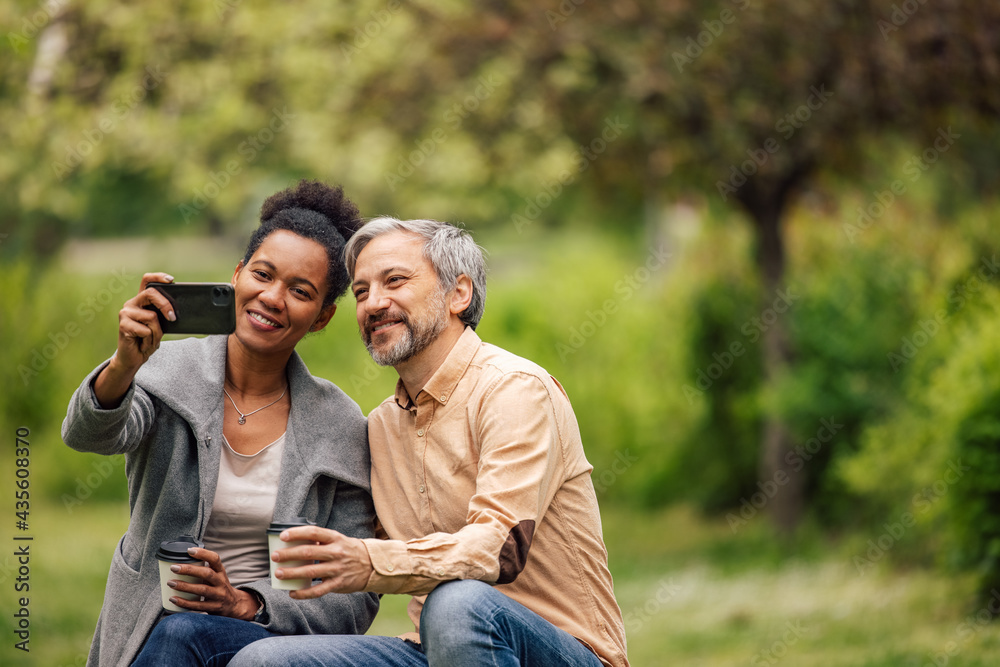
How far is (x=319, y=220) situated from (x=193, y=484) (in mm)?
741

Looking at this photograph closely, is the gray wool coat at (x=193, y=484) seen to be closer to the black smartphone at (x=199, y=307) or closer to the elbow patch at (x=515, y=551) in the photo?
the black smartphone at (x=199, y=307)

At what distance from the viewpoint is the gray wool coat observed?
2566 mm

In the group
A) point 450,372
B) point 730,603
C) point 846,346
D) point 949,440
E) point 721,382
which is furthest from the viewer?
point 721,382

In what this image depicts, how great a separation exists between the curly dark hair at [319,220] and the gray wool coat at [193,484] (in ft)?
1.05

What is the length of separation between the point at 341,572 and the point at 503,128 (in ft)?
20.4

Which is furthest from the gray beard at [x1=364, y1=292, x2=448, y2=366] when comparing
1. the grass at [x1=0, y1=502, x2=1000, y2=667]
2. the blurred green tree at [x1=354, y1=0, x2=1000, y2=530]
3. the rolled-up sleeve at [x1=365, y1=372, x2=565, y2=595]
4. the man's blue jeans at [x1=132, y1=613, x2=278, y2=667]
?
the blurred green tree at [x1=354, y1=0, x2=1000, y2=530]

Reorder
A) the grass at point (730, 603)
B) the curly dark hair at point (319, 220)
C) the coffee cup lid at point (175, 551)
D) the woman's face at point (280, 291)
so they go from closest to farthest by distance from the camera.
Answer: the coffee cup lid at point (175, 551) → the woman's face at point (280, 291) → the curly dark hair at point (319, 220) → the grass at point (730, 603)

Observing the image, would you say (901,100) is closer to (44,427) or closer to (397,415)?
(397,415)

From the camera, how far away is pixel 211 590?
2434 millimetres

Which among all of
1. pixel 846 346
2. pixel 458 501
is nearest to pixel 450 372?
pixel 458 501

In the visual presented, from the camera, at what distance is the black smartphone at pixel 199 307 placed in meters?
2.39

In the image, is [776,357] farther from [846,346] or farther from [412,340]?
[412,340]

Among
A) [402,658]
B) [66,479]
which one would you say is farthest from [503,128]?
[402,658]

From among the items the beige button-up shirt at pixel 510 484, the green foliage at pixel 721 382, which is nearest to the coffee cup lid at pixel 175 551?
the beige button-up shirt at pixel 510 484
